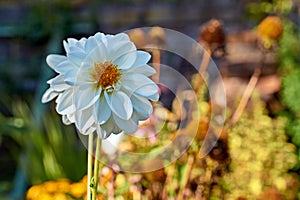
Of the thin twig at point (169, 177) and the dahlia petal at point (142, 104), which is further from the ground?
the dahlia petal at point (142, 104)

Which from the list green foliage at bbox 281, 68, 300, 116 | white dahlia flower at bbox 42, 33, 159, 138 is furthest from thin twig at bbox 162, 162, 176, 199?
green foliage at bbox 281, 68, 300, 116

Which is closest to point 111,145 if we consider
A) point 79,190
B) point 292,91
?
point 79,190

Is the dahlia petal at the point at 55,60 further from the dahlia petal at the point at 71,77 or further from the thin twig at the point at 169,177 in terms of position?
the thin twig at the point at 169,177

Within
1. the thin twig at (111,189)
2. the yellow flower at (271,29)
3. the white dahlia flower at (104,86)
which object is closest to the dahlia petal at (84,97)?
the white dahlia flower at (104,86)

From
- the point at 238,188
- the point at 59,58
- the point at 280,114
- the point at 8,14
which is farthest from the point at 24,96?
the point at 59,58

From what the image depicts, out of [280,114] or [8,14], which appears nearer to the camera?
[280,114]

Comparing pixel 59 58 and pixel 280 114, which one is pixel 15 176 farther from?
pixel 59 58

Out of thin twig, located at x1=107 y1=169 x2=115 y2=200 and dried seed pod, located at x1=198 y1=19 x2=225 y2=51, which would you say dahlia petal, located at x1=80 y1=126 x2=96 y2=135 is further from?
dried seed pod, located at x1=198 y1=19 x2=225 y2=51
